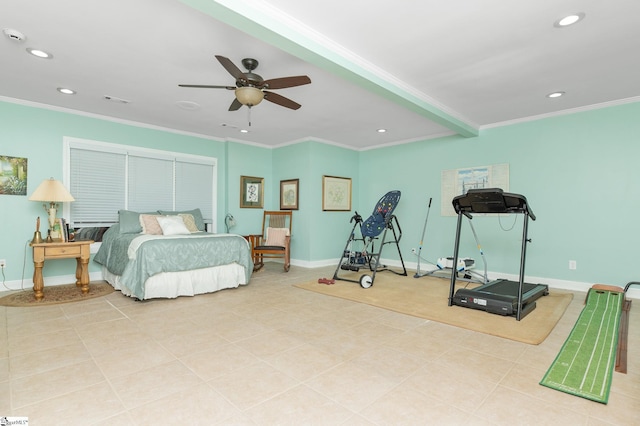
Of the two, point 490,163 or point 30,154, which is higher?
point 490,163

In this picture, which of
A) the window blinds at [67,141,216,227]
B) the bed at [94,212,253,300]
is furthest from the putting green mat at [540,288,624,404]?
the window blinds at [67,141,216,227]

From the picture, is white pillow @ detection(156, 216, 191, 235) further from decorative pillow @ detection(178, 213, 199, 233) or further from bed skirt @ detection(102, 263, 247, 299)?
bed skirt @ detection(102, 263, 247, 299)

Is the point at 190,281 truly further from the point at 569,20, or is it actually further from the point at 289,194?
the point at 569,20

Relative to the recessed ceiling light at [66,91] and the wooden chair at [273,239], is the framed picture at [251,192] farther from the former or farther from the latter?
the recessed ceiling light at [66,91]

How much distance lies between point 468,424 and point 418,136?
17.2 feet

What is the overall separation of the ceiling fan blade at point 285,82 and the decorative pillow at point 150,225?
9.74ft

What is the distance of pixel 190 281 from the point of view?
4090 millimetres

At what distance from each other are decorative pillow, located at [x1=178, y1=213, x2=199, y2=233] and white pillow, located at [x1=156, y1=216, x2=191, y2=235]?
0.27m

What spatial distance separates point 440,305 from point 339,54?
289 cm

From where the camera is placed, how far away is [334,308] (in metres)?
3.60

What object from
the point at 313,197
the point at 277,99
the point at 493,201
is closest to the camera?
the point at 277,99

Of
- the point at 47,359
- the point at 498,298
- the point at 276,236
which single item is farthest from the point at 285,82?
the point at 276,236

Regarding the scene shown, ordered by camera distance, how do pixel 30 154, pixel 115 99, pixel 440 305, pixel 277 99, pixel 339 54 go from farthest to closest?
1. pixel 30 154
2. pixel 115 99
3. pixel 440 305
4. pixel 277 99
5. pixel 339 54

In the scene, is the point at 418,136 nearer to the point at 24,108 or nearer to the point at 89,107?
the point at 89,107
